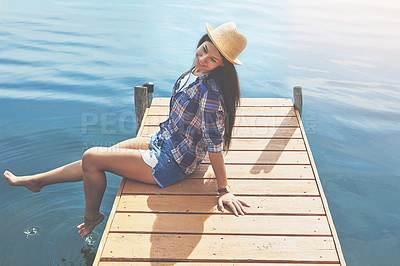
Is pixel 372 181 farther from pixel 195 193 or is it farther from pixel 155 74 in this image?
pixel 155 74

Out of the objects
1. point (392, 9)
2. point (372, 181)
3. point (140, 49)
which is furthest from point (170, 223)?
point (392, 9)

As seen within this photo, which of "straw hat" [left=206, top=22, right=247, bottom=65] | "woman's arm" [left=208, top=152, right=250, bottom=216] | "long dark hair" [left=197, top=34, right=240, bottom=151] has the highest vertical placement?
"straw hat" [left=206, top=22, right=247, bottom=65]

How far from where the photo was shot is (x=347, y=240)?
5121 millimetres

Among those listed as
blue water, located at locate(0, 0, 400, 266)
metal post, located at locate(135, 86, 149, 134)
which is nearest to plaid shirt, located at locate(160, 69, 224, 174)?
blue water, located at locate(0, 0, 400, 266)

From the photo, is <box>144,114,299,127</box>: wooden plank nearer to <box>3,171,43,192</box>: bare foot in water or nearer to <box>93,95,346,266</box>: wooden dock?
<box>93,95,346,266</box>: wooden dock

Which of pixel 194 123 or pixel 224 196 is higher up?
pixel 194 123

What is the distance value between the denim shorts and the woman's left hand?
48 cm

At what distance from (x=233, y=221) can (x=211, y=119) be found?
87cm

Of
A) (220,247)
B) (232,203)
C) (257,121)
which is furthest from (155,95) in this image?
(220,247)

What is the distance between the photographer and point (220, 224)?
10.5 feet

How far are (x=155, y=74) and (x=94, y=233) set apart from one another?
7346 millimetres

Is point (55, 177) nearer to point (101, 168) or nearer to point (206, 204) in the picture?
point (101, 168)

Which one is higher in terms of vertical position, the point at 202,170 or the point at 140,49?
the point at 202,170

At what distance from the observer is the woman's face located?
3.08m
